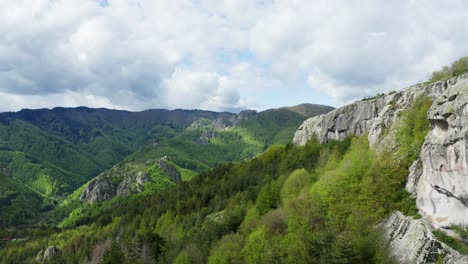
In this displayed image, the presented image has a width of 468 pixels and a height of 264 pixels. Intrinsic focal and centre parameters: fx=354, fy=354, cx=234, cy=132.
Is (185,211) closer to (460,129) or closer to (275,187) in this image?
(275,187)

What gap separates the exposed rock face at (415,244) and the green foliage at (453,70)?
46197 mm

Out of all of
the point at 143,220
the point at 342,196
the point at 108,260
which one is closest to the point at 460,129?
the point at 342,196

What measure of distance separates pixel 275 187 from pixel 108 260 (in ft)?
159

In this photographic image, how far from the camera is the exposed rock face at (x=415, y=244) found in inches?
1473

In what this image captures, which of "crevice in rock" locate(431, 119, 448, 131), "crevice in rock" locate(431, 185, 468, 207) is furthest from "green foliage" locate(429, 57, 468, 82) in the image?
"crevice in rock" locate(431, 185, 468, 207)

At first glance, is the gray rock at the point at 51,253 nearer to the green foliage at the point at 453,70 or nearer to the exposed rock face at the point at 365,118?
the exposed rock face at the point at 365,118

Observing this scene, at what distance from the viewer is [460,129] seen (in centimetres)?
4047

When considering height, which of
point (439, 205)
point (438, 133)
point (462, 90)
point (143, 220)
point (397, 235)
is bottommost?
point (143, 220)

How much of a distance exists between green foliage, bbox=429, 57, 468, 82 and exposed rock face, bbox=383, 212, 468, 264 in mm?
46197

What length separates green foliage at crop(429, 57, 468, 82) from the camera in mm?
77219

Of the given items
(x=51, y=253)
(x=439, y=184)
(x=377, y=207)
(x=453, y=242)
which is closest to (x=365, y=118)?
(x=377, y=207)

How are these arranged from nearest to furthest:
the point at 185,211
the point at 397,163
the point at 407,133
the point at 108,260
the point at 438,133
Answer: the point at 438,133 → the point at 397,163 → the point at 407,133 → the point at 108,260 → the point at 185,211

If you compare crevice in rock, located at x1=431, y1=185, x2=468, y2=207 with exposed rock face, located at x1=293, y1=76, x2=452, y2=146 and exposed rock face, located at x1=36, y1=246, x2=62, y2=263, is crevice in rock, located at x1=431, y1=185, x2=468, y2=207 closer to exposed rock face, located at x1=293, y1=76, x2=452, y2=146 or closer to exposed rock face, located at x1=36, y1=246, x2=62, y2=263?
exposed rock face, located at x1=293, y1=76, x2=452, y2=146

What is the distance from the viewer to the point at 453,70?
268ft
